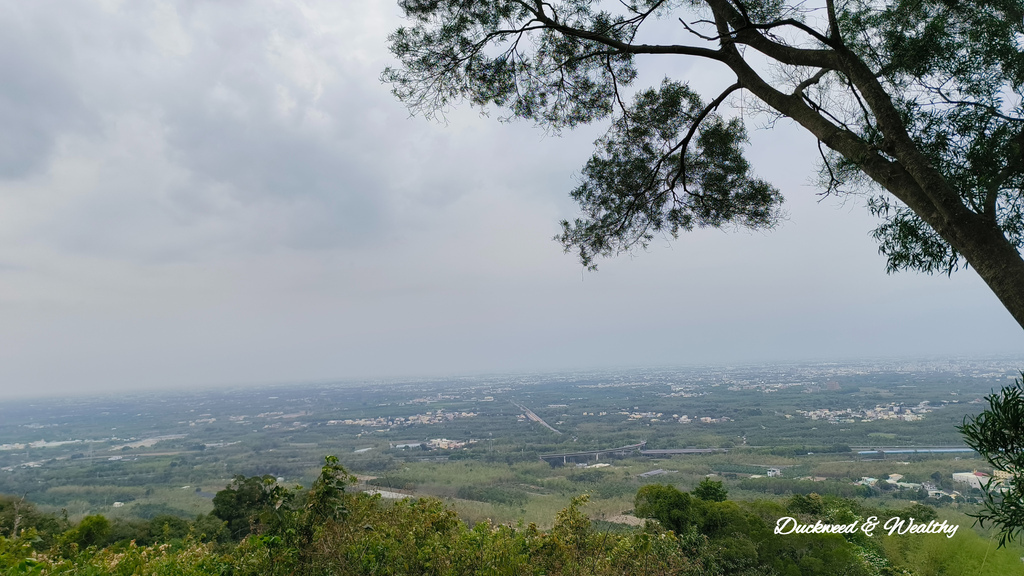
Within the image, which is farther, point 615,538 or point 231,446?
point 231,446

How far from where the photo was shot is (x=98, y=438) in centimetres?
2602

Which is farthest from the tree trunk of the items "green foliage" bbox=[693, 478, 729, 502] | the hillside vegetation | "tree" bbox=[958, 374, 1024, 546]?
"green foliage" bbox=[693, 478, 729, 502]

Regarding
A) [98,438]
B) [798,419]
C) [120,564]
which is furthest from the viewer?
[98,438]

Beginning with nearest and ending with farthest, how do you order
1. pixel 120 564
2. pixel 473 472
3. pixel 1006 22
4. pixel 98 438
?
pixel 120 564, pixel 1006 22, pixel 473 472, pixel 98 438

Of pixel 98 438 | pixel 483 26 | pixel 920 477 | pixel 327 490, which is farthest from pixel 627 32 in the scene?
pixel 98 438

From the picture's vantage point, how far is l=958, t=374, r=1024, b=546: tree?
4.50ft

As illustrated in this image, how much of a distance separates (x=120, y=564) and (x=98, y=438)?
112 ft

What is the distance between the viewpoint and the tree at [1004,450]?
137 cm

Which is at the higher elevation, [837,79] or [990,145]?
[837,79]

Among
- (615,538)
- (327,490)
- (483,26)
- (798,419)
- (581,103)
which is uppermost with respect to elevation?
→ (483,26)

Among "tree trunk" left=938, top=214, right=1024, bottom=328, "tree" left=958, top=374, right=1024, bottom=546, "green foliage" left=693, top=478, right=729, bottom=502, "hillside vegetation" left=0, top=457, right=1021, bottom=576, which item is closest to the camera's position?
"tree" left=958, top=374, right=1024, bottom=546

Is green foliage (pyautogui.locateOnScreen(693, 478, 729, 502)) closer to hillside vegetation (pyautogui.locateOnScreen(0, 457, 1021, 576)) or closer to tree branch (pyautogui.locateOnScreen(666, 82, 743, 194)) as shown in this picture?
hillside vegetation (pyautogui.locateOnScreen(0, 457, 1021, 576))

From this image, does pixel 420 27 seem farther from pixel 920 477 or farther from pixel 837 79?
pixel 920 477

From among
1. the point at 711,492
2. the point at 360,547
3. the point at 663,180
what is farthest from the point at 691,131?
the point at 711,492
